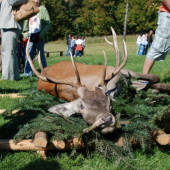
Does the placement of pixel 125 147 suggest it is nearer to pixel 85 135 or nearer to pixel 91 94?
pixel 85 135

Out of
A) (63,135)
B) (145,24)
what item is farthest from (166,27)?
(145,24)

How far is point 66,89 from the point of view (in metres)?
5.40

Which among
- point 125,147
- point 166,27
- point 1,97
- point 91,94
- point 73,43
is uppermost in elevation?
point 166,27

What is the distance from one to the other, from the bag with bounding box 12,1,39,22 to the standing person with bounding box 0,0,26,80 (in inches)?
7.2

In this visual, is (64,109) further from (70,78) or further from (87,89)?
(70,78)

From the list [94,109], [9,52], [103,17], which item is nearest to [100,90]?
[94,109]

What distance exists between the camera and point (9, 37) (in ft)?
25.9

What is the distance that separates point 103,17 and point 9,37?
47497 mm

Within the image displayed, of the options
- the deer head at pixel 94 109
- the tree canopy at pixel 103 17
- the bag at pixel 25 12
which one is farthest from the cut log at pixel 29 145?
the tree canopy at pixel 103 17

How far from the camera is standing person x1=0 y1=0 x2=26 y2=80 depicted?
7762 mm

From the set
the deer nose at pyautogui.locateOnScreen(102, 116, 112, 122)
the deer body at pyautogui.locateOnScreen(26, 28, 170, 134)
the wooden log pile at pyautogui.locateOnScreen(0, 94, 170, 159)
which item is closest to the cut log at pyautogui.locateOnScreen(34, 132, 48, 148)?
the wooden log pile at pyautogui.locateOnScreen(0, 94, 170, 159)

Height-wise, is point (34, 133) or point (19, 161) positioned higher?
point (34, 133)

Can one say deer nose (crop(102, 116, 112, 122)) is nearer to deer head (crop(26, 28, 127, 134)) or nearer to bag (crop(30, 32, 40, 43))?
deer head (crop(26, 28, 127, 134))

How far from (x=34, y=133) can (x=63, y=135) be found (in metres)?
0.35
